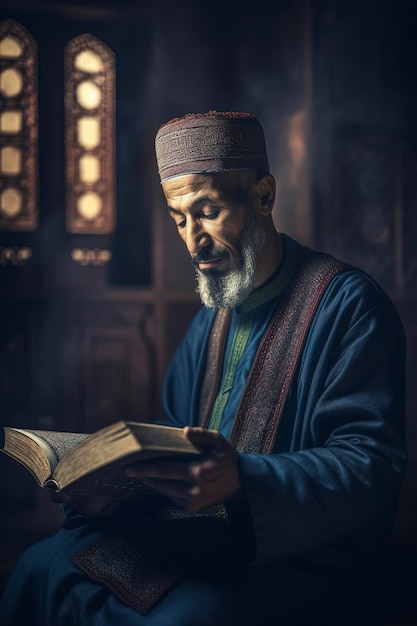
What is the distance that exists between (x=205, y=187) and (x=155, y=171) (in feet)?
8.70

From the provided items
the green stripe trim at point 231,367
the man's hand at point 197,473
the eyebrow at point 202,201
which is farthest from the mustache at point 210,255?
the man's hand at point 197,473

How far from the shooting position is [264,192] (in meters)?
2.19

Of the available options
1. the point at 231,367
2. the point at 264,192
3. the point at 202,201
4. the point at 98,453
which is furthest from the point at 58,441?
the point at 264,192

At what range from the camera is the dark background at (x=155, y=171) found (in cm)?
455

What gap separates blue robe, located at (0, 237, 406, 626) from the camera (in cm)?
167

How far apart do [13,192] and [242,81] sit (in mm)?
1556

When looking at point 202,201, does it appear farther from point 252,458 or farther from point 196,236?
point 252,458

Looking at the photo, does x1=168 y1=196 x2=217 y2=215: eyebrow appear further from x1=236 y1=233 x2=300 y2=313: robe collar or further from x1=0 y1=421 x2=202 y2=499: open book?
x1=0 y1=421 x2=202 y2=499: open book

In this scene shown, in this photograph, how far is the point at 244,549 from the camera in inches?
66.2

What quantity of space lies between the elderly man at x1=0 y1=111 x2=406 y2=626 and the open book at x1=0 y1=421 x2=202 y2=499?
0.06m

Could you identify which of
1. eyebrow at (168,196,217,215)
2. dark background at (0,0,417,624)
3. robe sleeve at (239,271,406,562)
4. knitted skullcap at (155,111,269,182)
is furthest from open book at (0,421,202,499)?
dark background at (0,0,417,624)

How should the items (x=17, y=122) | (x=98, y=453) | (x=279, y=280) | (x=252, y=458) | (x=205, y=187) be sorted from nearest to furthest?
1. (x=98, y=453)
2. (x=252, y=458)
3. (x=205, y=187)
4. (x=279, y=280)
5. (x=17, y=122)

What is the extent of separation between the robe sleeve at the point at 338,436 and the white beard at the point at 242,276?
0.25 meters

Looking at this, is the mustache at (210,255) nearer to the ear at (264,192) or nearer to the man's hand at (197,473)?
the ear at (264,192)
